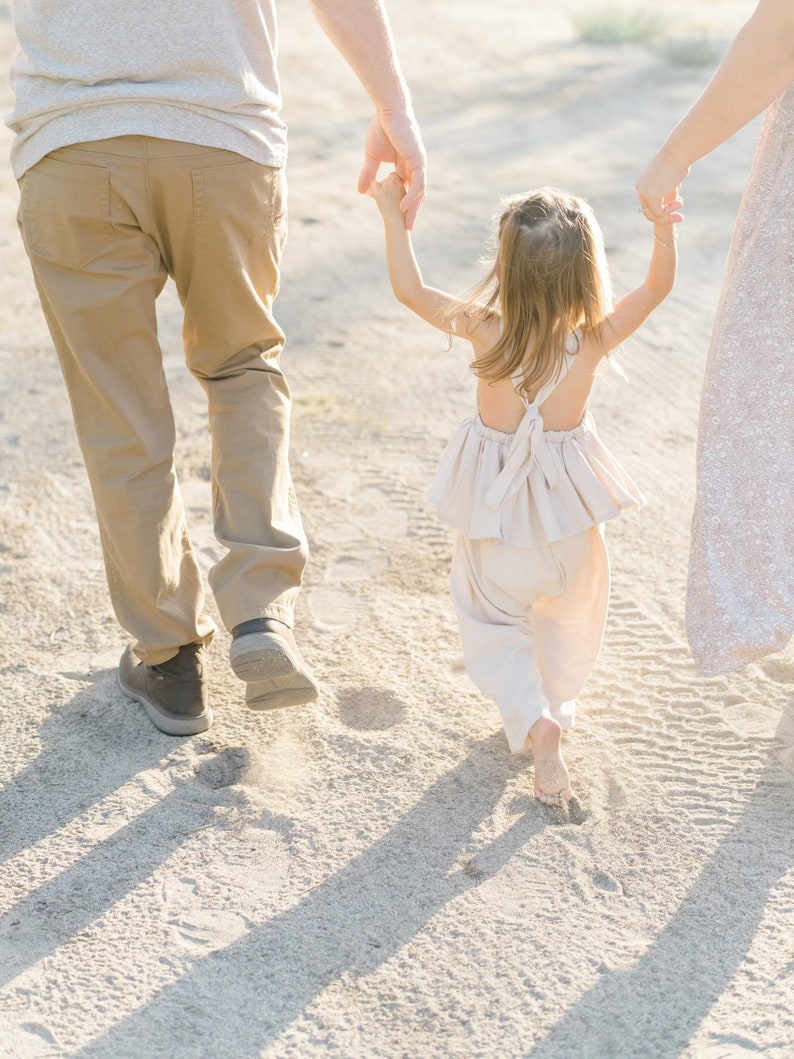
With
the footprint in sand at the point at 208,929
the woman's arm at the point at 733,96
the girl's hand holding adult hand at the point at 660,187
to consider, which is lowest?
the footprint in sand at the point at 208,929

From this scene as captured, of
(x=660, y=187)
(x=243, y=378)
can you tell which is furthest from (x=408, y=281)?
(x=660, y=187)

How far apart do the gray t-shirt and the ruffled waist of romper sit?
0.80 m

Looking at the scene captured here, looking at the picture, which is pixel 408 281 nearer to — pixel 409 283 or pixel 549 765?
pixel 409 283

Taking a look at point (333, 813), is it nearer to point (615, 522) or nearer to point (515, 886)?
point (515, 886)

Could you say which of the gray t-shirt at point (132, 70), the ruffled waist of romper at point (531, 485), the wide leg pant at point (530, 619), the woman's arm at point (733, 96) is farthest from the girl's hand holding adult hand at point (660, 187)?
the gray t-shirt at point (132, 70)

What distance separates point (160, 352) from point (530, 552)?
2.86 feet

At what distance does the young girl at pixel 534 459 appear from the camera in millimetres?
2361

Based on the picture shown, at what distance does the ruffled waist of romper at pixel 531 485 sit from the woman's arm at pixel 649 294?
0.68 ft

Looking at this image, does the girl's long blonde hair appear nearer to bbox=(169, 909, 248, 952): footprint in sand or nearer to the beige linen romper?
the beige linen romper

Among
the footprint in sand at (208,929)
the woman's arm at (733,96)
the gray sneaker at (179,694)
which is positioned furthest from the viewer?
the gray sneaker at (179,694)

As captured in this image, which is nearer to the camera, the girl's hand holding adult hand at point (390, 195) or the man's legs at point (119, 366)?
the man's legs at point (119, 366)

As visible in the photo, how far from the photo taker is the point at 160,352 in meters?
2.47

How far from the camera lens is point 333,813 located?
248cm

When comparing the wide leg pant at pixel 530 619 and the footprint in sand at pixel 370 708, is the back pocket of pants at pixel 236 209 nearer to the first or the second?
the wide leg pant at pixel 530 619
